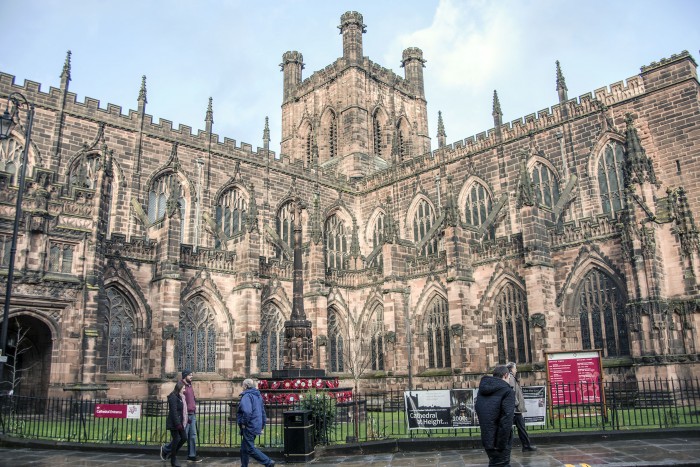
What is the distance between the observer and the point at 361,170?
143 feet

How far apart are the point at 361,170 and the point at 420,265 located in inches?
535

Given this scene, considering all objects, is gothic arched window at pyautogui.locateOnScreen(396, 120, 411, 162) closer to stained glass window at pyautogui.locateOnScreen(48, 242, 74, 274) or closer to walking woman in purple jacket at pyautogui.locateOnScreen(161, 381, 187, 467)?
stained glass window at pyautogui.locateOnScreen(48, 242, 74, 274)

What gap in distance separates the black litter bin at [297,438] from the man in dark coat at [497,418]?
239 inches

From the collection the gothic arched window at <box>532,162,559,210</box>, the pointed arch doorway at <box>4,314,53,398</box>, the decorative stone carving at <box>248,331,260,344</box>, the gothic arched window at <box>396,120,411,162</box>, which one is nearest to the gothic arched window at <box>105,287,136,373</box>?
the pointed arch doorway at <box>4,314,53,398</box>

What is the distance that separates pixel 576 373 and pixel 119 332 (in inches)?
757

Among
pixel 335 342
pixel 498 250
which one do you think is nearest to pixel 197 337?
pixel 335 342

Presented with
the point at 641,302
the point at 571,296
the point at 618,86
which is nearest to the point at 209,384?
the point at 571,296

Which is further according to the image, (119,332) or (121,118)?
(121,118)

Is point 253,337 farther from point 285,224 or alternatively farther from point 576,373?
point 576,373

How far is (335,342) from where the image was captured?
33719 mm

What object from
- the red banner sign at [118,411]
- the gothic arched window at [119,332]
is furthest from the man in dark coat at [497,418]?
the gothic arched window at [119,332]

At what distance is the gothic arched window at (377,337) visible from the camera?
3331 centimetres

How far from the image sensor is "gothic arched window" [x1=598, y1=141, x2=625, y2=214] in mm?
29156

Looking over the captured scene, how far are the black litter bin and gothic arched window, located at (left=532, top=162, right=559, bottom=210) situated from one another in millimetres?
22727
